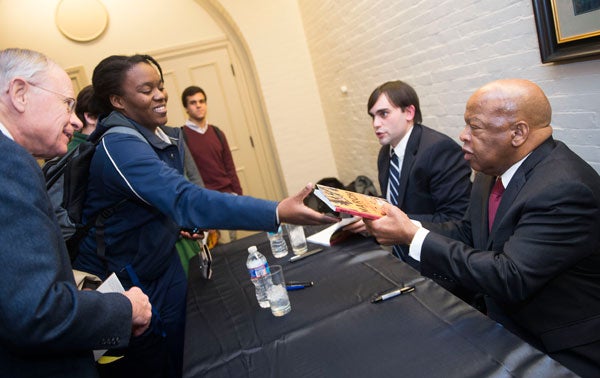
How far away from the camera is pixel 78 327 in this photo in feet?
3.21

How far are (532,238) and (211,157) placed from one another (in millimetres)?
3488

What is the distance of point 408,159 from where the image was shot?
2326 mm

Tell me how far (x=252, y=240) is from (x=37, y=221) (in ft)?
5.29

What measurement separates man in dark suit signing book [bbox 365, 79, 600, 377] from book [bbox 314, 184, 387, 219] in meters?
0.12

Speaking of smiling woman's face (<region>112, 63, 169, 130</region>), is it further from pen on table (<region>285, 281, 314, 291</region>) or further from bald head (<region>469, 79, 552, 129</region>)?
bald head (<region>469, 79, 552, 129</region>)

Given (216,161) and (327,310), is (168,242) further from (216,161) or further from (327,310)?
(216,161)

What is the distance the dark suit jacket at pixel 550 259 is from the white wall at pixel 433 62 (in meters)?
0.65

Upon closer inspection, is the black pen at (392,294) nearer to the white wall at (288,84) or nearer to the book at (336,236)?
the book at (336,236)

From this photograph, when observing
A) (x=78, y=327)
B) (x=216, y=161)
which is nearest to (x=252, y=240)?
(x=78, y=327)

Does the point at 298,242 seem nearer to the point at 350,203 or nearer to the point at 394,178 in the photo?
the point at 350,203

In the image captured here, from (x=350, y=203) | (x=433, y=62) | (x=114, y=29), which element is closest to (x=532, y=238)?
(x=350, y=203)

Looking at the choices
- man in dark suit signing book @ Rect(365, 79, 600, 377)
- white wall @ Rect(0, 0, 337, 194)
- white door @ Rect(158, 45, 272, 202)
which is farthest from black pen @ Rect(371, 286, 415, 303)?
white door @ Rect(158, 45, 272, 202)

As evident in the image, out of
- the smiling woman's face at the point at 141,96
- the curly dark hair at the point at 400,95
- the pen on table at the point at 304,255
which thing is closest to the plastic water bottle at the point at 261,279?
the pen on table at the point at 304,255

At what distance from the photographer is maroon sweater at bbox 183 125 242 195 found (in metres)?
4.32
